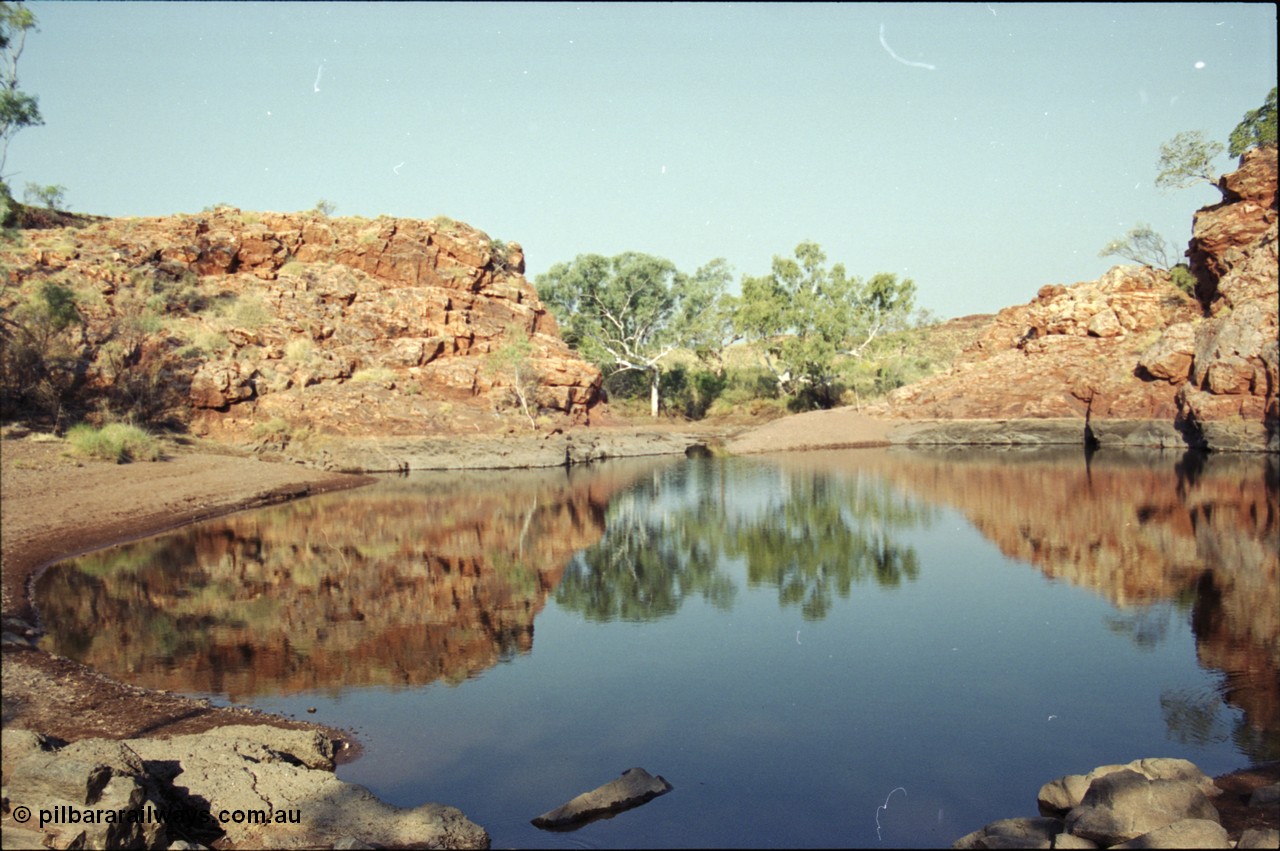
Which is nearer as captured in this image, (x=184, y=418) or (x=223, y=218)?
(x=184, y=418)

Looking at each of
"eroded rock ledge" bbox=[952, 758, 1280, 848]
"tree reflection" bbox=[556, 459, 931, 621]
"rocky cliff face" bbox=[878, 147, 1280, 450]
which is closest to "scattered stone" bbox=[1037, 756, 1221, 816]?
"eroded rock ledge" bbox=[952, 758, 1280, 848]

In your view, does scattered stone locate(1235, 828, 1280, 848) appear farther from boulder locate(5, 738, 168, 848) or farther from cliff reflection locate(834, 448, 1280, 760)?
boulder locate(5, 738, 168, 848)

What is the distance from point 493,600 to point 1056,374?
34594mm

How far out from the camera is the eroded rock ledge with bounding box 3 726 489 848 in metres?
5.02

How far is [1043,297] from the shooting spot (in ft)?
151

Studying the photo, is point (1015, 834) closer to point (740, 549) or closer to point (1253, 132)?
point (740, 549)

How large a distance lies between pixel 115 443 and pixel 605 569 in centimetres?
1558

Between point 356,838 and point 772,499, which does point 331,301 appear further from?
point 356,838

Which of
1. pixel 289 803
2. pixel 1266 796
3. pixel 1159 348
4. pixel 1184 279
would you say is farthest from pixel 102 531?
pixel 1184 279

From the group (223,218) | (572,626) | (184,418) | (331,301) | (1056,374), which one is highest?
(223,218)

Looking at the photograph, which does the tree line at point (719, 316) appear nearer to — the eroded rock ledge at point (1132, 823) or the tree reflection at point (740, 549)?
the tree reflection at point (740, 549)

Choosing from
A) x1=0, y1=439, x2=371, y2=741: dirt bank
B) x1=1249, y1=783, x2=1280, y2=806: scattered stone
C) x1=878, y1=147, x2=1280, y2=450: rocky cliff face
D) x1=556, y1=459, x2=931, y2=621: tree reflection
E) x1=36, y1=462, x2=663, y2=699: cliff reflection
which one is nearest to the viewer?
x1=1249, y1=783, x2=1280, y2=806: scattered stone

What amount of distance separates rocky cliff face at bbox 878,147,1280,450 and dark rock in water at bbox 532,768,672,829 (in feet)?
101

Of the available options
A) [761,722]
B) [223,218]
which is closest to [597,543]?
[761,722]
